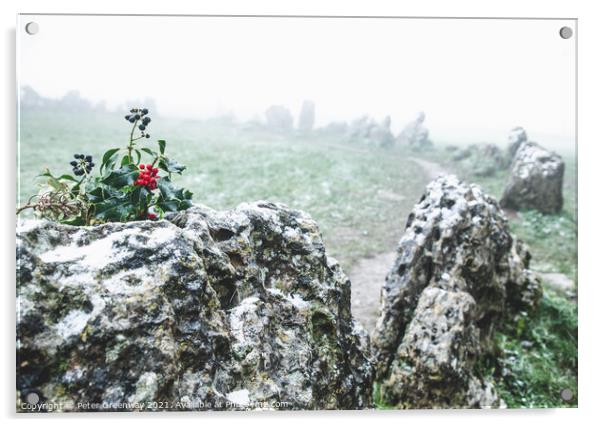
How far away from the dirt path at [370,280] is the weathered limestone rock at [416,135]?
A: 29 cm

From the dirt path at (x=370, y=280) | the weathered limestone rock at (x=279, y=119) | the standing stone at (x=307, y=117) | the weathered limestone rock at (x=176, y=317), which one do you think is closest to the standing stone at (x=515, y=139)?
the dirt path at (x=370, y=280)

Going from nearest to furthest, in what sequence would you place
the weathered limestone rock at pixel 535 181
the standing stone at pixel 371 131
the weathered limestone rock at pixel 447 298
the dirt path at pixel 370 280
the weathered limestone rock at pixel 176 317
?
the weathered limestone rock at pixel 176 317 → the weathered limestone rock at pixel 447 298 → the dirt path at pixel 370 280 → the standing stone at pixel 371 131 → the weathered limestone rock at pixel 535 181

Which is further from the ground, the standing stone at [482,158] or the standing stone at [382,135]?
the standing stone at [382,135]

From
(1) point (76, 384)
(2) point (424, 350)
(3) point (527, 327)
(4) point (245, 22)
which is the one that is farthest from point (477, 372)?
(4) point (245, 22)

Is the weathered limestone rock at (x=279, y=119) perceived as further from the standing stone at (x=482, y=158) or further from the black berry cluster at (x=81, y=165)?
the black berry cluster at (x=81, y=165)

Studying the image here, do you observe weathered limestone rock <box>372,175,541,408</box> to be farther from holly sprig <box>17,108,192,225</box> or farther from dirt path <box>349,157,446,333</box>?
holly sprig <box>17,108,192,225</box>

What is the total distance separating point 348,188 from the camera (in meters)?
6.10

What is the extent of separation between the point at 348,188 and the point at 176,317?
4.18 m

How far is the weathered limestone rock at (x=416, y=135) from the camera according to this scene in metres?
4.97

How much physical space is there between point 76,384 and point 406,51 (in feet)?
12.0

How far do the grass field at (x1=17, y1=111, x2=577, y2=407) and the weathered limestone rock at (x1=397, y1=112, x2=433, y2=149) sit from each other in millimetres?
181

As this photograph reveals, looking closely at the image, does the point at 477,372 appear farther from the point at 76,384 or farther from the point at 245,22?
the point at 245,22

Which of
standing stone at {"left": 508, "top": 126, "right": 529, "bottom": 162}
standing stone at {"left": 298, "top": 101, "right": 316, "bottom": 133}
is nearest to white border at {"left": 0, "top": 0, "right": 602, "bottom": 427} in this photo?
standing stone at {"left": 508, "top": 126, "right": 529, "bottom": 162}
